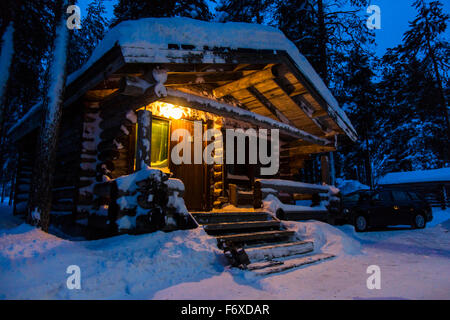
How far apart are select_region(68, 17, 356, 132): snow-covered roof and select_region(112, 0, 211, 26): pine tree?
10545 mm

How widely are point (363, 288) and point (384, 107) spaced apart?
24336 millimetres

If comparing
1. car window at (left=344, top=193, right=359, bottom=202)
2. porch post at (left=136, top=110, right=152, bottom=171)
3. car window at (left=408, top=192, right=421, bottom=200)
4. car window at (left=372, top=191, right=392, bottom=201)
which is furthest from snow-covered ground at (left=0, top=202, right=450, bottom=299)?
car window at (left=344, top=193, right=359, bottom=202)

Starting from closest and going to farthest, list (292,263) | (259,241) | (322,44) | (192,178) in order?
(292,263) < (259,241) < (192,178) < (322,44)

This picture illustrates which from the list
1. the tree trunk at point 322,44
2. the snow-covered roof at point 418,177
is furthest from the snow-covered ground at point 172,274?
the snow-covered roof at point 418,177

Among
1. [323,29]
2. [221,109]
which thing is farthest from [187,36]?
[323,29]

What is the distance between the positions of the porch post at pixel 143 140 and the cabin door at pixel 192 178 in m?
2.38

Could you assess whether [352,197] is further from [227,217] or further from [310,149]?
[227,217]

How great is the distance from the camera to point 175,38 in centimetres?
493

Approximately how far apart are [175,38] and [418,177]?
23.1 meters

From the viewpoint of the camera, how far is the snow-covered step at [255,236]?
4874 millimetres

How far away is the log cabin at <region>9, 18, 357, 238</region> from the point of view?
4672 mm

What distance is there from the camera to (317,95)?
25.5ft

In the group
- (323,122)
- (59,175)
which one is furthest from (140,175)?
(323,122)

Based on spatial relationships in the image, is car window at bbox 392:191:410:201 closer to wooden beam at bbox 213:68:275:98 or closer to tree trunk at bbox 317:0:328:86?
tree trunk at bbox 317:0:328:86
